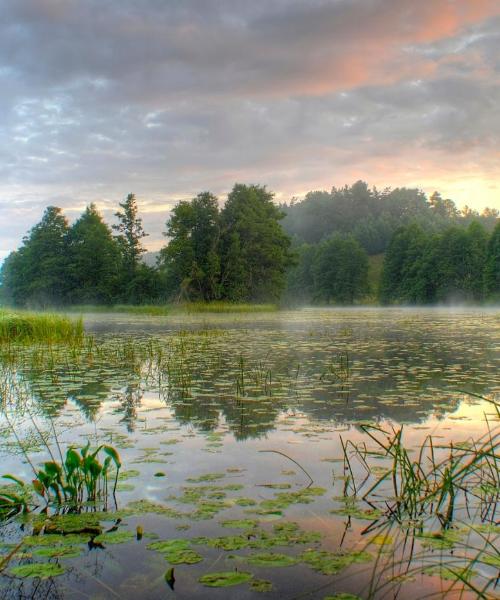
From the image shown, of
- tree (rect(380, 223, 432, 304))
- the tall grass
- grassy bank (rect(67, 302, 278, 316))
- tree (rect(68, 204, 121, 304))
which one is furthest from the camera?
tree (rect(380, 223, 432, 304))

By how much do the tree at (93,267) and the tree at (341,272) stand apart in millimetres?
44411

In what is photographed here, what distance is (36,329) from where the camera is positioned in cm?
1895

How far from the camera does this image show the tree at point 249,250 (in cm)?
5678

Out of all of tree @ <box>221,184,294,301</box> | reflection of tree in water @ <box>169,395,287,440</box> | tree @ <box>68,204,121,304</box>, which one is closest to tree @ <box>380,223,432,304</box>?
tree @ <box>221,184,294,301</box>

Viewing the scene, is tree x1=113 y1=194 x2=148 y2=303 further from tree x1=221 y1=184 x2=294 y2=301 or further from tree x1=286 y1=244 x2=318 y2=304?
tree x1=286 y1=244 x2=318 y2=304

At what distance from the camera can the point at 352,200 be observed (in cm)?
15275

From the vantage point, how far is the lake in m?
3.02

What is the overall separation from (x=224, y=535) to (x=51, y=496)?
4.97 ft

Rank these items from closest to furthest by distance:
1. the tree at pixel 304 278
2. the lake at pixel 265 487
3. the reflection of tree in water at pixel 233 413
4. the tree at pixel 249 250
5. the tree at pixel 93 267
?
the lake at pixel 265 487
the reflection of tree in water at pixel 233 413
the tree at pixel 249 250
the tree at pixel 93 267
the tree at pixel 304 278

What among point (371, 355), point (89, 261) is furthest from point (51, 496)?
point (89, 261)

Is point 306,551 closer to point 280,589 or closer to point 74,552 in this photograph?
point 280,589

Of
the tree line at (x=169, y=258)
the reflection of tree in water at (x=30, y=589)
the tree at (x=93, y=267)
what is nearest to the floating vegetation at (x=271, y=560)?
the reflection of tree in water at (x=30, y=589)

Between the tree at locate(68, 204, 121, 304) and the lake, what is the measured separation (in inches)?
2378

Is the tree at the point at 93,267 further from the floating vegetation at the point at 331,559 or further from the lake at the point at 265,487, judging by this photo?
the floating vegetation at the point at 331,559
